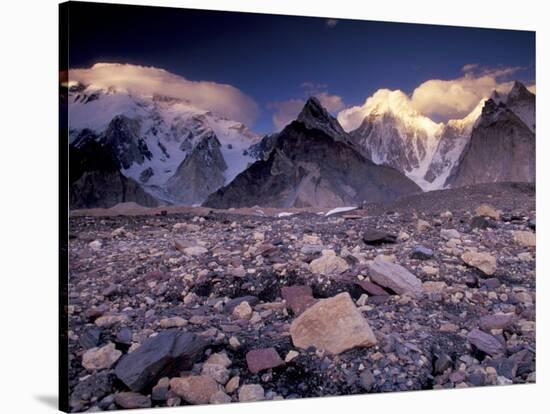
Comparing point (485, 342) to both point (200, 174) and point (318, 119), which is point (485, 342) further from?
point (200, 174)

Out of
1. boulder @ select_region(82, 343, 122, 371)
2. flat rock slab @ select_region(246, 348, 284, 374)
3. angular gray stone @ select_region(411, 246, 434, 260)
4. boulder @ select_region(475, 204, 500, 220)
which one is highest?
boulder @ select_region(475, 204, 500, 220)

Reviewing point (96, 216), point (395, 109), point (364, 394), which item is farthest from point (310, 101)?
point (364, 394)

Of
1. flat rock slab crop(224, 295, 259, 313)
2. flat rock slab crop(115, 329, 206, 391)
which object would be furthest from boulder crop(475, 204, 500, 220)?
flat rock slab crop(115, 329, 206, 391)

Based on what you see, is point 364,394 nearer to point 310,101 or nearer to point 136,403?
point 136,403

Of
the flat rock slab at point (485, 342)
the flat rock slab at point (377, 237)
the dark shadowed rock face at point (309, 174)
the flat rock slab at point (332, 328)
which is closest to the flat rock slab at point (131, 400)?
the flat rock slab at point (332, 328)

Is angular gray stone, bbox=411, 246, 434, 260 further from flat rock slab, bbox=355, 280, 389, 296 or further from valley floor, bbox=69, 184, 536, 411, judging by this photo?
flat rock slab, bbox=355, 280, 389, 296

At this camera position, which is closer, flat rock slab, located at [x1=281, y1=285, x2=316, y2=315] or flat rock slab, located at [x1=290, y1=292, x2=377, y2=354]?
flat rock slab, located at [x1=290, y1=292, x2=377, y2=354]
